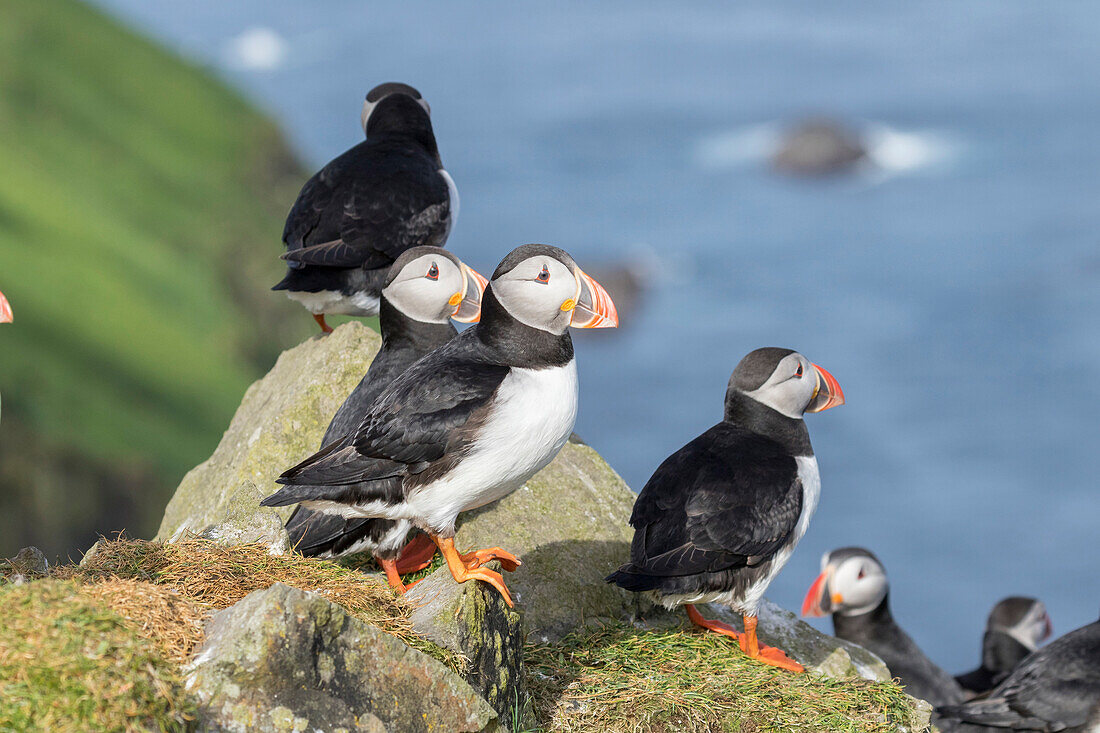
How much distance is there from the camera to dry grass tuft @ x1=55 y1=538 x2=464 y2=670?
3.93m

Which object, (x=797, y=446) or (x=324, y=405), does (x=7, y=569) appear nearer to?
(x=324, y=405)

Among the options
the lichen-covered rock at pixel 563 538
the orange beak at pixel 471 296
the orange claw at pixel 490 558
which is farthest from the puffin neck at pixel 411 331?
the orange claw at pixel 490 558

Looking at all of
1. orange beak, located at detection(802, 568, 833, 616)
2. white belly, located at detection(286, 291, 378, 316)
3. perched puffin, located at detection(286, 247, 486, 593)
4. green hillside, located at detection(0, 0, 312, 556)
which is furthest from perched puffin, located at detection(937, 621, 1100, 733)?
green hillside, located at detection(0, 0, 312, 556)

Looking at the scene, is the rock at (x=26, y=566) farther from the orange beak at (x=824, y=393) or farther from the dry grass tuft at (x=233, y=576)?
the orange beak at (x=824, y=393)

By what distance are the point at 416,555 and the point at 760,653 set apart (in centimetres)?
171

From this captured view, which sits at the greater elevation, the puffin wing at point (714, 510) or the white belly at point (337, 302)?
the white belly at point (337, 302)

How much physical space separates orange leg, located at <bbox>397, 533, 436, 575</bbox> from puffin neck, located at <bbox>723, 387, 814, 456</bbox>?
66.6 inches

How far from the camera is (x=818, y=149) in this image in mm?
38219

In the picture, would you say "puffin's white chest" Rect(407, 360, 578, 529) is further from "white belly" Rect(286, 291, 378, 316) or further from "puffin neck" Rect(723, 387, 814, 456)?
"white belly" Rect(286, 291, 378, 316)

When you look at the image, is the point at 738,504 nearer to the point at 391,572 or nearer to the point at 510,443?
the point at 510,443

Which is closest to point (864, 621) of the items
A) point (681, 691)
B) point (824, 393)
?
point (824, 393)

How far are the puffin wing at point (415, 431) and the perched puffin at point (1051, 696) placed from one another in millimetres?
4440

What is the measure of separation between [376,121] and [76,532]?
8.03 m

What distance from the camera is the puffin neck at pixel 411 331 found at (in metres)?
5.94
